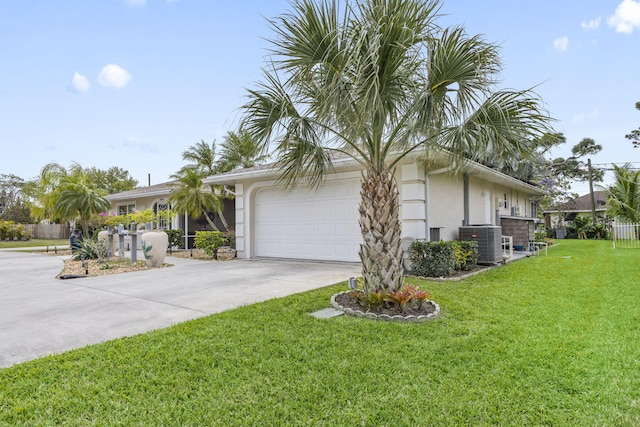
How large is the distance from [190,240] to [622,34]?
64.0ft

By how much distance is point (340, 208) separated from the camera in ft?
35.4

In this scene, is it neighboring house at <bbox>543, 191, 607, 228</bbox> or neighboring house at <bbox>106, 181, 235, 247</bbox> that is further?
neighboring house at <bbox>543, 191, 607, 228</bbox>

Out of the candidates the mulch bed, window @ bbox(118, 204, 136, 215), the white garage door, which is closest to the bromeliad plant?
the mulch bed

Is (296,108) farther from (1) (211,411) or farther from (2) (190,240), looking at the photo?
(2) (190,240)

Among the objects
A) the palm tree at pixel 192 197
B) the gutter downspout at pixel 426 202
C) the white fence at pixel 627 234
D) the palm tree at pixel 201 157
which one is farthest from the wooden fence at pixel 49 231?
the white fence at pixel 627 234

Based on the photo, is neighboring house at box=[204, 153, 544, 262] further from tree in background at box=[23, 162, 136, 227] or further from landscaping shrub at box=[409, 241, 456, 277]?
tree in background at box=[23, 162, 136, 227]

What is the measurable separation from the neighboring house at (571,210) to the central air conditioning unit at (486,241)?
88.8 ft

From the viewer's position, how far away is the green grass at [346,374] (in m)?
2.52

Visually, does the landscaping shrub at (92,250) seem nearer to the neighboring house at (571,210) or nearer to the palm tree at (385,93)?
the palm tree at (385,93)

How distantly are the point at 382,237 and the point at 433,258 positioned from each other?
3.66 metres

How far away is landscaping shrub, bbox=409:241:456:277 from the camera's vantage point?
8273 mm

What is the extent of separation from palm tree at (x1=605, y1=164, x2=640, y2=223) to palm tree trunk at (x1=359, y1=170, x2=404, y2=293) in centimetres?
1735

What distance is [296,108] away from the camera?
18.0ft

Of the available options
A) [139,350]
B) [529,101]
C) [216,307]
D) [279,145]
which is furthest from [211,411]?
[529,101]
